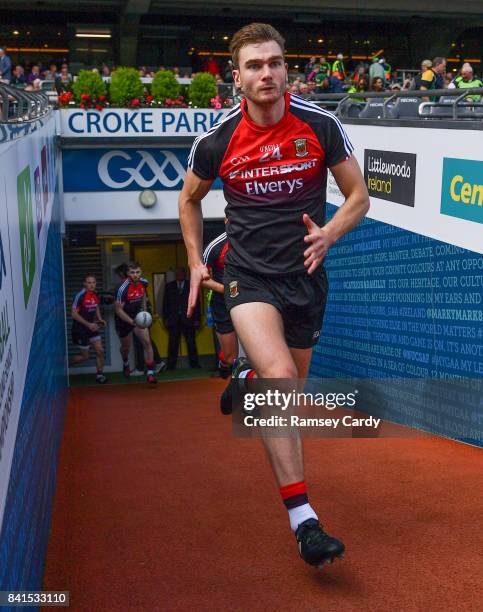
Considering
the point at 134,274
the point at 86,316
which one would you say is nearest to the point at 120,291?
the point at 134,274

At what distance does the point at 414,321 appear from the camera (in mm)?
7355

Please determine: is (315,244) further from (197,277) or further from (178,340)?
(178,340)

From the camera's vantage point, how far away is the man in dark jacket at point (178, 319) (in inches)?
698

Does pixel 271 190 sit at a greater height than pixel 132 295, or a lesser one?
greater

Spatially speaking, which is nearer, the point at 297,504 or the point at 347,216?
the point at 297,504

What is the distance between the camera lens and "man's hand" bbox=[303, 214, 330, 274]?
349 centimetres

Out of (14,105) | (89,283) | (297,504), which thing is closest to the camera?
(297,504)

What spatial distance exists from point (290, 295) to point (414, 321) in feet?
12.4

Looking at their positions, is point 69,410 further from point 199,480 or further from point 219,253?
point 199,480

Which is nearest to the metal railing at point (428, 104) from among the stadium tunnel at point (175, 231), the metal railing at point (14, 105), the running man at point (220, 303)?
the stadium tunnel at point (175, 231)

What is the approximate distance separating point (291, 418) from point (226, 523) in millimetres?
921

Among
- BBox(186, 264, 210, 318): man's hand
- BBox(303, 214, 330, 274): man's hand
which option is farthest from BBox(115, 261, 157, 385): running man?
BBox(303, 214, 330, 274): man's hand

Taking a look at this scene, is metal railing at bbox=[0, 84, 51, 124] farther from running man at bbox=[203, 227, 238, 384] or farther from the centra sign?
the centra sign

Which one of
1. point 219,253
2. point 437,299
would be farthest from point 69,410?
point 437,299
